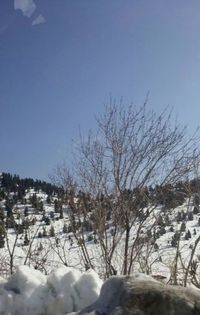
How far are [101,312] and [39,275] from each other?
85 centimetres

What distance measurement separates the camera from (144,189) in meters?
11.5

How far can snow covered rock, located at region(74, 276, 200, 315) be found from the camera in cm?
235

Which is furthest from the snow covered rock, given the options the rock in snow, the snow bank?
the snow bank

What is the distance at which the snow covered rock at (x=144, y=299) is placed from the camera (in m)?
2.35

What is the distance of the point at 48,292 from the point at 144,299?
86 centimetres

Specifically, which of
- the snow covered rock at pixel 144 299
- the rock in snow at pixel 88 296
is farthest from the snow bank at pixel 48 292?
the snow covered rock at pixel 144 299

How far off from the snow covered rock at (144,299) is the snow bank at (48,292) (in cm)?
41

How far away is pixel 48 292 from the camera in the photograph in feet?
9.86

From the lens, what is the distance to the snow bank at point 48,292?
2.92 m

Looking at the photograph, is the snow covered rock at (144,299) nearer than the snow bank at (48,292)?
Yes

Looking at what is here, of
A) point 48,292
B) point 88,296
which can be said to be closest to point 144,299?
point 88,296

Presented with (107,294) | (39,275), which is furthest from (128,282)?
(39,275)

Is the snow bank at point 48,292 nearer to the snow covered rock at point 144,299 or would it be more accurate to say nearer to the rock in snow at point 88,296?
the rock in snow at point 88,296

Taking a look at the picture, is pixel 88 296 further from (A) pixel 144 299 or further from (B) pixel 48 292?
(A) pixel 144 299
